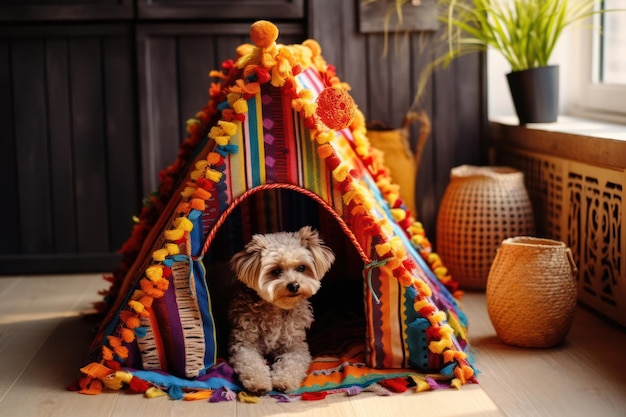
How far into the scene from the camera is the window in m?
3.45

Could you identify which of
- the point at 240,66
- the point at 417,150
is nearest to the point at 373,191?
the point at 240,66

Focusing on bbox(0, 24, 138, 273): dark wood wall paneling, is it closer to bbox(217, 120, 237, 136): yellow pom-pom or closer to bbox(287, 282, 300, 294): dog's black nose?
bbox(217, 120, 237, 136): yellow pom-pom

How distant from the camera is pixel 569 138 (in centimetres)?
307

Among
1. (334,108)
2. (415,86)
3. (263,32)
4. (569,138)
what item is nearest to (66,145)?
(415,86)

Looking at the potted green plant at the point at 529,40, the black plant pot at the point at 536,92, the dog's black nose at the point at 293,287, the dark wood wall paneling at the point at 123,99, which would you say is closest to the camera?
the dog's black nose at the point at 293,287

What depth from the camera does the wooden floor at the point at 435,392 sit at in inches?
83.8

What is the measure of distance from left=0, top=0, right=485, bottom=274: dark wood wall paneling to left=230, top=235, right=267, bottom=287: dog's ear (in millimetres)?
1554

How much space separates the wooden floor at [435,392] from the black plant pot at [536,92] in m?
0.90

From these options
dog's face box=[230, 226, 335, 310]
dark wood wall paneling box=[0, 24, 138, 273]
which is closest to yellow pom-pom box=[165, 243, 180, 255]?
dog's face box=[230, 226, 335, 310]

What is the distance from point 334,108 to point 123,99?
5.67 ft

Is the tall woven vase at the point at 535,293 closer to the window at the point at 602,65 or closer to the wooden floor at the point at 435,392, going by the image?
the wooden floor at the point at 435,392

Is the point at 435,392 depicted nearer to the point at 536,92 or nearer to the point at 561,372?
the point at 561,372

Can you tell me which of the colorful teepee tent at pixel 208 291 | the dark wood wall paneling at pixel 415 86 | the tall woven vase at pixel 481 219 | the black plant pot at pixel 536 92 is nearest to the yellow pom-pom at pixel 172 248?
the colorful teepee tent at pixel 208 291

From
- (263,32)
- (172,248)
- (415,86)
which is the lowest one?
(172,248)
